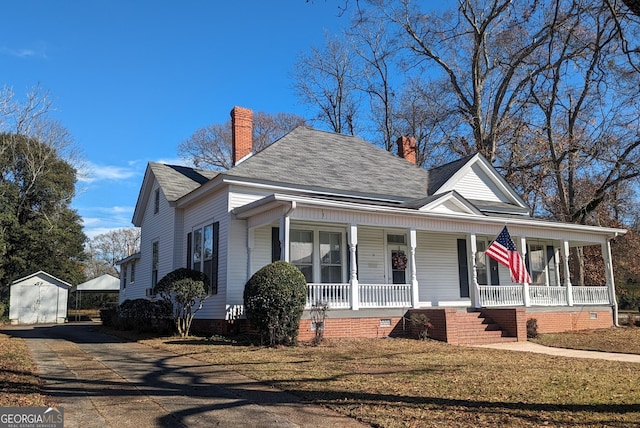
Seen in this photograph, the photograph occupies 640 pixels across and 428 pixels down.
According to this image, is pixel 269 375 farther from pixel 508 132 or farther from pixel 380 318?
pixel 508 132

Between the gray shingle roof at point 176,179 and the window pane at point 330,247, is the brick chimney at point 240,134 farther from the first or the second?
the window pane at point 330,247

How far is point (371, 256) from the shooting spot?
54.4ft

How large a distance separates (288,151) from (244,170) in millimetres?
3008

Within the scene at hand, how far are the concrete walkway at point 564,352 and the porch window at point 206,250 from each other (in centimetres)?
798

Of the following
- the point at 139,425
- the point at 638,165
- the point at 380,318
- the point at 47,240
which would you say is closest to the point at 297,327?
the point at 380,318

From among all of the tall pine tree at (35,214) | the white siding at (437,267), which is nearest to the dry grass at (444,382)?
the white siding at (437,267)

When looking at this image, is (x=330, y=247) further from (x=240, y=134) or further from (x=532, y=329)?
(x=532, y=329)

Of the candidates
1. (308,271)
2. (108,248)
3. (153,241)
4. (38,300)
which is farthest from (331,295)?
(108,248)

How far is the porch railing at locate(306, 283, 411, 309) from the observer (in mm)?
13547

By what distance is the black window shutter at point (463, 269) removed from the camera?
1825 cm

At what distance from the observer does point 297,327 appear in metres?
11.6

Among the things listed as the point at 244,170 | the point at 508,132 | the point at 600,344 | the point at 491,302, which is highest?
the point at 508,132

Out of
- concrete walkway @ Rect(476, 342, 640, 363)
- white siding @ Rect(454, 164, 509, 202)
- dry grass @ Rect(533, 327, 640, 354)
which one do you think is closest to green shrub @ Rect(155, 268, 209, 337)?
concrete walkway @ Rect(476, 342, 640, 363)

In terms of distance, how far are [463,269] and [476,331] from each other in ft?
15.1
